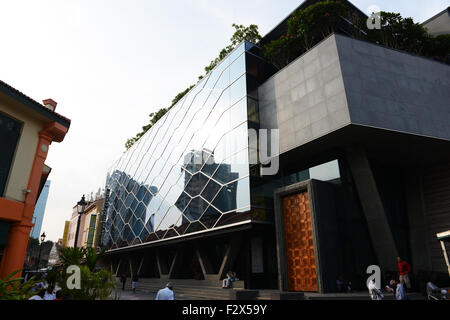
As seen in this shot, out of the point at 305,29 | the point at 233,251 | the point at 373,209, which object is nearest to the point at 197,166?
the point at 233,251

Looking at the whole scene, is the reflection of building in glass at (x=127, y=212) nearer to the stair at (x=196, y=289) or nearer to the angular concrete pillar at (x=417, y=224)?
the stair at (x=196, y=289)

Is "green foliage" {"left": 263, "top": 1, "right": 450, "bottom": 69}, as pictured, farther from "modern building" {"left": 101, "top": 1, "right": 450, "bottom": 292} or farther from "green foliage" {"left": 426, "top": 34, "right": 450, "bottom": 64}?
"modern building" {"left": 101, "top": 1, "right": 450, "bottom": 292}

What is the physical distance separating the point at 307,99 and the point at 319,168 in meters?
4.17

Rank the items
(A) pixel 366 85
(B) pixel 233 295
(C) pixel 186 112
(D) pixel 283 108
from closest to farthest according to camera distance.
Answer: (B) pixel 233 295, (A) pixel 366 85, (D) pixel 283 108, (C) pixel 186 112

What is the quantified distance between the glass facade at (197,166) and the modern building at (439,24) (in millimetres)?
13811

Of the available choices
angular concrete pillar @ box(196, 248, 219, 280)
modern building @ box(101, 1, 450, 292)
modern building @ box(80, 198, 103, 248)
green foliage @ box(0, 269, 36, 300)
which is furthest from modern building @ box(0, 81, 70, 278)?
modern building @ box(80, 198, 103, 248)

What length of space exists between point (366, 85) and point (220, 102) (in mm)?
10070

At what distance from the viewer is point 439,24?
21156 mm

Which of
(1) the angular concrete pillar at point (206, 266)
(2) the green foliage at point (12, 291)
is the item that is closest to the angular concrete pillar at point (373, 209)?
(1) the angular concrete pillar at point (206, 266)

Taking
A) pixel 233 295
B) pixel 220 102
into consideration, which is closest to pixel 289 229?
pixel 233 295

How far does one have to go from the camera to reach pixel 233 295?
13.7m

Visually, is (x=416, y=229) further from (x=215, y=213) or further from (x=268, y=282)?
(x=215, y=213)

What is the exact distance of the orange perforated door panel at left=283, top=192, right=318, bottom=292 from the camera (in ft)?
45.8

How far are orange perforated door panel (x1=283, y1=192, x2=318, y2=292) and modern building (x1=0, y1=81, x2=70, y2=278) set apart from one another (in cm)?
1163
